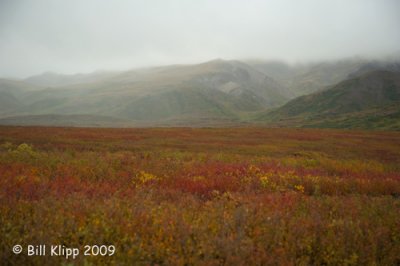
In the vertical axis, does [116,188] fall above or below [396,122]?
above

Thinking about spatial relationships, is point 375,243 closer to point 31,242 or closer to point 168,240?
point 168,240

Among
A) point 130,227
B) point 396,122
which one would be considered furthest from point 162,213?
point 396,122

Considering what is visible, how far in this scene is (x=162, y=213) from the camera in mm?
7234

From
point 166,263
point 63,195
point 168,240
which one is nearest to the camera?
point 166,263

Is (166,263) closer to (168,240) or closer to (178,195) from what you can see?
(168,240)

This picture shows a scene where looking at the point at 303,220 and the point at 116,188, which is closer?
the point at 303,220

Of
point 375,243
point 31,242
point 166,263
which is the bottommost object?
point 375,243

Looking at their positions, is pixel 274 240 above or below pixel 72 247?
below

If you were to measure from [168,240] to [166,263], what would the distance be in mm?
793

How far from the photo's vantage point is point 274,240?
255 inches

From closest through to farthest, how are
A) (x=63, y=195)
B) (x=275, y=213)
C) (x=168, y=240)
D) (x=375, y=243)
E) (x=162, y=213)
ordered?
1. (x=168, y=240)
2. (x=375, y=243)
3. (x=162, y=213)
4. (x=275, y=213)
5. (x=63, y=195)

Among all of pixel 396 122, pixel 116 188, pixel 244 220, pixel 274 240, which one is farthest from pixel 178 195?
pixel 396 122

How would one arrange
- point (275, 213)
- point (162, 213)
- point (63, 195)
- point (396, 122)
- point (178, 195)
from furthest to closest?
point (396, 122) → point (178, 195) → point (63, 195) → point (275, 213) → point (162, 213)

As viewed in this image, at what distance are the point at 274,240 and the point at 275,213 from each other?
1304 millimetres
